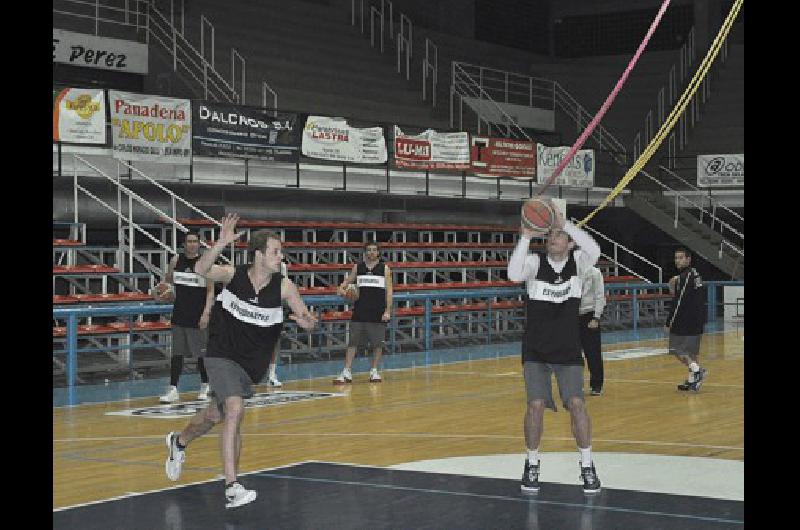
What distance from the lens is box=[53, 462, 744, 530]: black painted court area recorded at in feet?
28.0

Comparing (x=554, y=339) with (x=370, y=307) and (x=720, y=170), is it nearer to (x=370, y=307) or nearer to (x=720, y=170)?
(x=370, y=307)

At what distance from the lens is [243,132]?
84.4ft

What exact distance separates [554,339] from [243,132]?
16.9 metres

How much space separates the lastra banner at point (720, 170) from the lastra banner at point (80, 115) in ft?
62.6

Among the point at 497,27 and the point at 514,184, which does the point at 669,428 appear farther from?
the point at 497,27

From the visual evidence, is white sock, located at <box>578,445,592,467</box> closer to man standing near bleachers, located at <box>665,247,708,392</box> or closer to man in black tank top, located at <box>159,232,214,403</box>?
man in black tank top, located at <box>159,232,214,403</box>

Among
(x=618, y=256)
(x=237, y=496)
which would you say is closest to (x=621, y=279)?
(x=618, y=256)

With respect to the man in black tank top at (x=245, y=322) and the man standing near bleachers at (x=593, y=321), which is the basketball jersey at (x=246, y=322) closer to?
the man in black tank top at (x=245, y=322)

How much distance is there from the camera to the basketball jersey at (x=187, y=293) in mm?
15734

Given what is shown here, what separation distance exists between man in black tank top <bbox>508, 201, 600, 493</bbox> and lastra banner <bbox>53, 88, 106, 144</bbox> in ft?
44.6

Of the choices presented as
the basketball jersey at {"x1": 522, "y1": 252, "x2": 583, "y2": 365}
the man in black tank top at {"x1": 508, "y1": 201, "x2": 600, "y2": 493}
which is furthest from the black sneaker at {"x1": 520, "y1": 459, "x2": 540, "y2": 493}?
the basketball jersey at {"x1": 522, "y1": 252, "x2": 583, "y2": 365}

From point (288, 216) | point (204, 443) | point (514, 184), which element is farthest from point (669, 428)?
point (514, 184)
